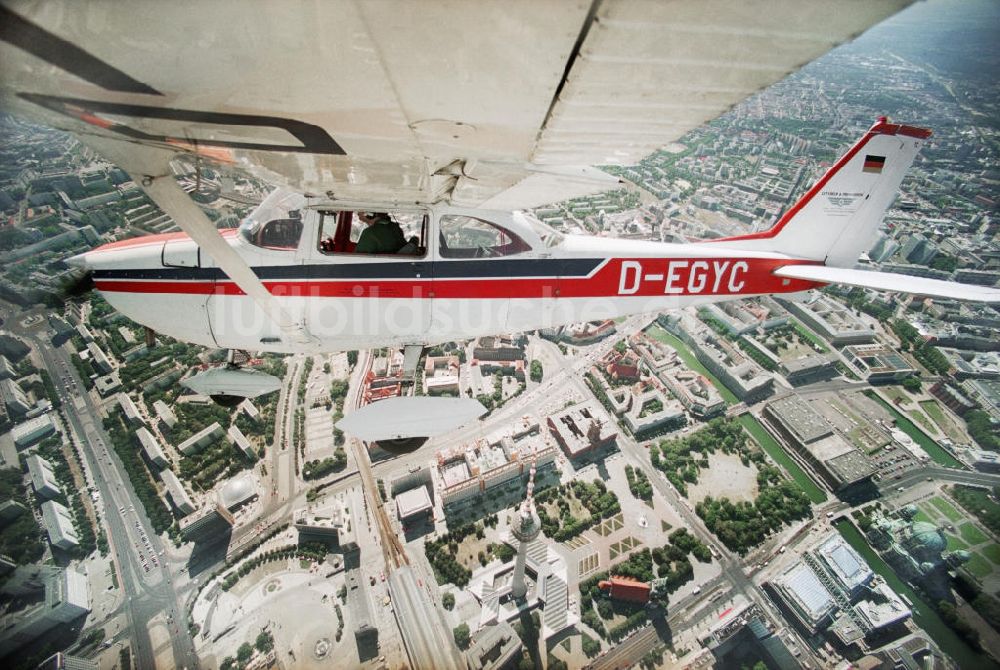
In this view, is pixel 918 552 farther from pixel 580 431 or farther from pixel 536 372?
pixel 536 372

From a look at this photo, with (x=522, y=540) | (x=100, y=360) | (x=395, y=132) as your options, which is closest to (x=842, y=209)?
(x=395, y=132)

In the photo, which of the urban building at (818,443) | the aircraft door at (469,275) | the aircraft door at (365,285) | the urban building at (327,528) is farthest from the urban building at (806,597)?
the aircraft door at (365,285)

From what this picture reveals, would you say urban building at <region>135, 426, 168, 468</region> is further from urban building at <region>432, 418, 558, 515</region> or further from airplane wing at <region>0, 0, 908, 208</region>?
airplane wing at <region>0, 0, 908, 208</region>

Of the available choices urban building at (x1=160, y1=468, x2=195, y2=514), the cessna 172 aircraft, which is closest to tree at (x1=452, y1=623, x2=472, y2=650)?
urban building at (x1=160, y1=468, x2=195, y2=514)

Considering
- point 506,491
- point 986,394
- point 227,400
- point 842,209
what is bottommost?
point 986,394

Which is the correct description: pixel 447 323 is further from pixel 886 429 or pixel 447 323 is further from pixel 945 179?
pixel 945 179

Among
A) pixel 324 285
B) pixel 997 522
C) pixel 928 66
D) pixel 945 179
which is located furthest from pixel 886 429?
pixel 928 66

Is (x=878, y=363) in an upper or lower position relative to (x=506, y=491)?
lower

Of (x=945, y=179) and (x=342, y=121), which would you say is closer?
(x=342, y=121)
